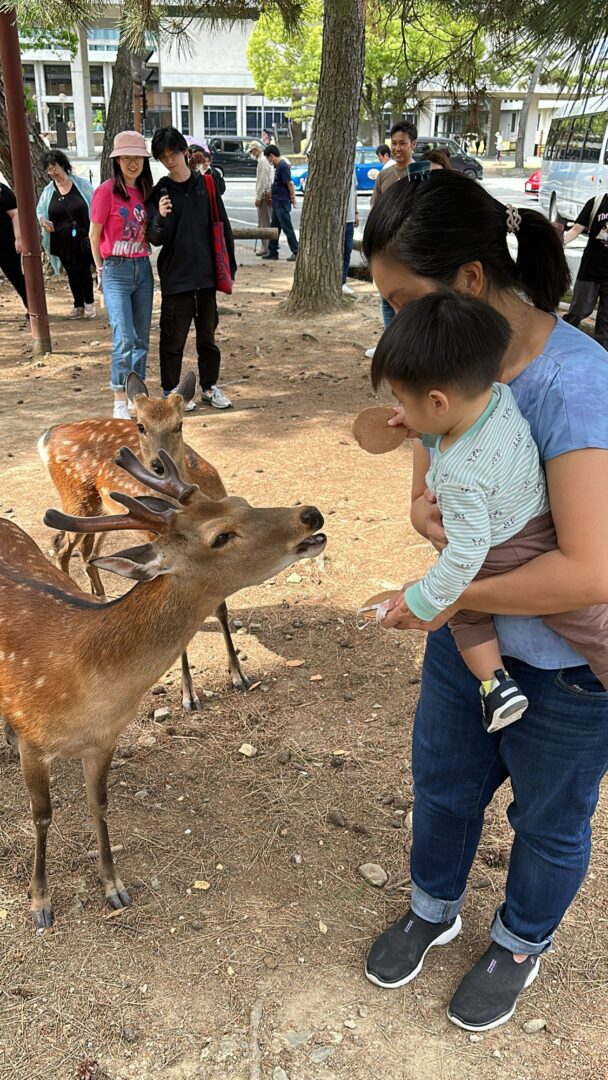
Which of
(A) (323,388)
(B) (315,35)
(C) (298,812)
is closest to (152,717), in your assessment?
(C) (298,812)

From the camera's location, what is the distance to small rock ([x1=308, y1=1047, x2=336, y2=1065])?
83.6 inches

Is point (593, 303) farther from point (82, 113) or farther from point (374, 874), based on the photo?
point (82, 113)

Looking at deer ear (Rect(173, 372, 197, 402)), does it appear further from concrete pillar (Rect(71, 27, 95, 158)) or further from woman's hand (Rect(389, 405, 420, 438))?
concrete pillar (Rect(71, 27, 95, 158))

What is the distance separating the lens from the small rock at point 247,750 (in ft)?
10.6

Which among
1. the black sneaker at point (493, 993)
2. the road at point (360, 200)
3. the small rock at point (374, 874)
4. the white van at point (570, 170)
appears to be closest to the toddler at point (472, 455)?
the black sneaker at point (493, 993)

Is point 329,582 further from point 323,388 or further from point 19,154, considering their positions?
point 19,154

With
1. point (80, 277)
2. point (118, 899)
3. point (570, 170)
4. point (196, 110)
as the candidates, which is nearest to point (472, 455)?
point (118, 899)

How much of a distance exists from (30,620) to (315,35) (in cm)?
3874

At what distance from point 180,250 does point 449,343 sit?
17.8ft

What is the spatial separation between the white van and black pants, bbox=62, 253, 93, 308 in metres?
5.46

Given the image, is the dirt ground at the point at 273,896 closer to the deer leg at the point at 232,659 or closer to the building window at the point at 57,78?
the deer leg at the point at 232,659

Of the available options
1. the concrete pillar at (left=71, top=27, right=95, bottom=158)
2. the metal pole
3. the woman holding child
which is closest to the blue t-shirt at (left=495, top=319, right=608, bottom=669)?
the woman holding child

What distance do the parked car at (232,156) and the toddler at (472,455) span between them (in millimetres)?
30969

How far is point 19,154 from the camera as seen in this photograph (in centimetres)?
781
